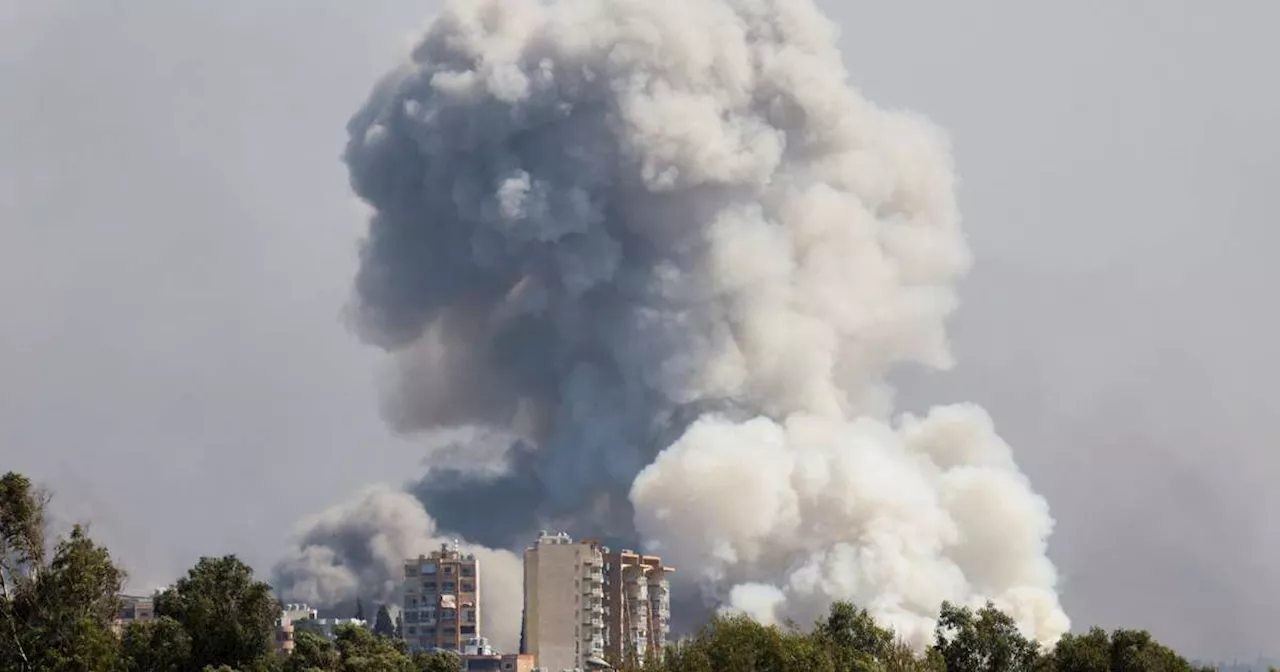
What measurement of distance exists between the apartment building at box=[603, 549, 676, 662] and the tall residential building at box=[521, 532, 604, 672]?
1.09m

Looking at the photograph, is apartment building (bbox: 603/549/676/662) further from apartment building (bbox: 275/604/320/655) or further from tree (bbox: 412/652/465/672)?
A: tree (bbox: 412/652/465/672)

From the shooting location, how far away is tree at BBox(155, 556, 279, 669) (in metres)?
47.2

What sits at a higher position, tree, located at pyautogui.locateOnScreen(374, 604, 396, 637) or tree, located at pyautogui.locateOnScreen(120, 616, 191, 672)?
tree, located at pyautogui.locateOnScreen(374, 604, 396, 637)

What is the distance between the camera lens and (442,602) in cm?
10456

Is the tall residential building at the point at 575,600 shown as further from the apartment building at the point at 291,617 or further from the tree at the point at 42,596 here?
the tree at the point at 42,596

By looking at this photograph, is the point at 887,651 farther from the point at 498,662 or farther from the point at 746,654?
the point at 498,662

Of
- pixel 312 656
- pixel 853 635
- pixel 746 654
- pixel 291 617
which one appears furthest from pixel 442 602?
pixel 312 656

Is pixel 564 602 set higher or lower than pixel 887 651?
higher

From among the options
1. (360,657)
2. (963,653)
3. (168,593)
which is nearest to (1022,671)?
(963,653)

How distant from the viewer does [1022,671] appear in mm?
59594

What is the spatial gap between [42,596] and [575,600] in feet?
181

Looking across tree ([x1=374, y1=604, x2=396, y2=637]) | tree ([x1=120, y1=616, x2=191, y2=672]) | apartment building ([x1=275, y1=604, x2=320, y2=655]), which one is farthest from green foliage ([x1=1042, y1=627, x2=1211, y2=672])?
tree ([x1=374, y1=604, x2=396, y2=637])

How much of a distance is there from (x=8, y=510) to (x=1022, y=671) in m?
28.1

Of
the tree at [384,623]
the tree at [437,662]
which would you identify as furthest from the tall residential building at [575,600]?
the tree at [437,662]
